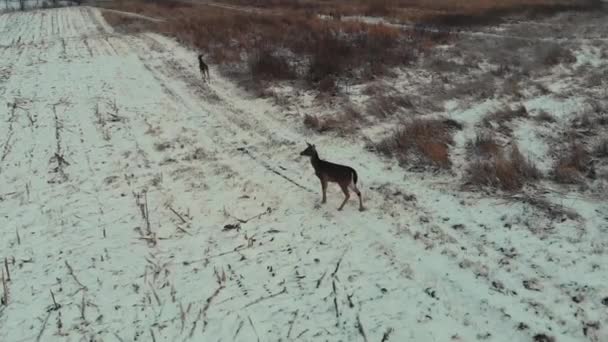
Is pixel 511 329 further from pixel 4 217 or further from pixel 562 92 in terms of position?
pixel 562 92

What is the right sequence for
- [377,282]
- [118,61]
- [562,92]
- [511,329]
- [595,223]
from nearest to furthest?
[511,329] < [377,282] < [595,223] < [562,92] < [118,61]

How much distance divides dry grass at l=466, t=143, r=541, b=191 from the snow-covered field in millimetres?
451

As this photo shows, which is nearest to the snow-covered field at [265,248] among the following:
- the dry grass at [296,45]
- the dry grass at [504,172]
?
the dry grass at [504,172]

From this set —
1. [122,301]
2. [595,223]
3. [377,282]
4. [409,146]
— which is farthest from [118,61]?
[595,223]

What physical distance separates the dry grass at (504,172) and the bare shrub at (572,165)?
0.37 meters

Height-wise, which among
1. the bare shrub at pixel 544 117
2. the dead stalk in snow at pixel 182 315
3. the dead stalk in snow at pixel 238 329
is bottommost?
the dead stalk in snow at pixel 238 329

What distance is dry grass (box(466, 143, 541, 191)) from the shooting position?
27.1ft

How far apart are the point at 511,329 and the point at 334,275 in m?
2.27

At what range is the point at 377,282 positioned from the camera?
20.5 ft

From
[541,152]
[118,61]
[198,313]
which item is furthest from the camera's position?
[118,61]

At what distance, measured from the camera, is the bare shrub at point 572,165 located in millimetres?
8266

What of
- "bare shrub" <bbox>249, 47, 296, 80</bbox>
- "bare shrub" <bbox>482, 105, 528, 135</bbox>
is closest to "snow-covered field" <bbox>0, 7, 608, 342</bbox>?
"bare shrub" <bbox>482, 105, 528, 135</bbox>

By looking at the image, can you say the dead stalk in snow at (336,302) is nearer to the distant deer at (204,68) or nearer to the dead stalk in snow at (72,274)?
the dead stalk in snow at (72,274)

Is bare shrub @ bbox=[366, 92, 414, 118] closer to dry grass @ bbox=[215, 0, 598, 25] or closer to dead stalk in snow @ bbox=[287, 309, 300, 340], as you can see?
dead stalk in snow @ bbox=[287, 309, 300, 340]
